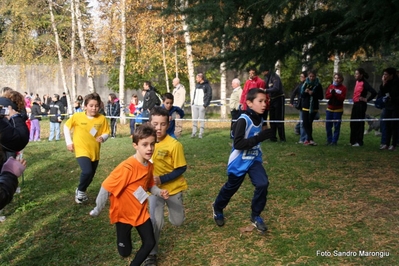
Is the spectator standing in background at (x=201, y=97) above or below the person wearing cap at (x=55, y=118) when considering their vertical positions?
above

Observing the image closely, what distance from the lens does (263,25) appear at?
22.4 ft

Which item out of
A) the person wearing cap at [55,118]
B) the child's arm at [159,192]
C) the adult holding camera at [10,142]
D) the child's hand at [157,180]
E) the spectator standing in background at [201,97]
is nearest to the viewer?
the adult holding camera at [10,142]

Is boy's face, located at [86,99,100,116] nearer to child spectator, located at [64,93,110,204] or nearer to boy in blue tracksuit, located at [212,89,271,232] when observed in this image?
child spectator, located at [64,93,110,204]

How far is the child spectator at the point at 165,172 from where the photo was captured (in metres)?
4.79

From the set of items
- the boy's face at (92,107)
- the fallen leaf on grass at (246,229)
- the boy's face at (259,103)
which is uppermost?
the boy's face at (259,103)

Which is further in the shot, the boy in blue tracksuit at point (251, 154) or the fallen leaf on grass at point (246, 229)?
the fallen leaf on grass at point (246, 229)

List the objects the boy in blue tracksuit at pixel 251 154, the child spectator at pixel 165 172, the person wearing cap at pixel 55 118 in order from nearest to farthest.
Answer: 1. the child spectator at pixel 165 172
2. the boy in blue tracksuit at pixel 251 154
3. the person wearing cap at pixel 55 118

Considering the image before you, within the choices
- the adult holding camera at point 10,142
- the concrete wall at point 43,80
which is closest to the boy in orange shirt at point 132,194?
the adult holding camera at point 10,142

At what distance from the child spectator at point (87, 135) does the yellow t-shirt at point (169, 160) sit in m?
2.13

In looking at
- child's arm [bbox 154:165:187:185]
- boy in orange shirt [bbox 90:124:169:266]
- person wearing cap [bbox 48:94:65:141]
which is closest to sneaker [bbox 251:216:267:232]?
child's arm [bbox 154:165:187:185]

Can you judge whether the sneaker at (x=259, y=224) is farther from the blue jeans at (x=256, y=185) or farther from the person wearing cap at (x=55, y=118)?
the person wearing cap at (x=55, y=118)

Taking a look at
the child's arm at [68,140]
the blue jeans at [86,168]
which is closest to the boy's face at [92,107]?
the child's arm at [68,140]

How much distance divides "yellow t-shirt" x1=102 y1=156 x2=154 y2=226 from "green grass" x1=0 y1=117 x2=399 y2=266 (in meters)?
0.96

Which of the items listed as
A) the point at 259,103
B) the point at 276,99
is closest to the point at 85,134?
the point at 259,103
